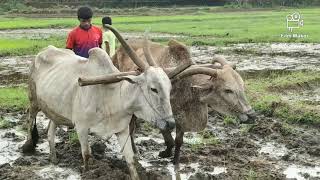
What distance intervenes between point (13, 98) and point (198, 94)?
5627mm

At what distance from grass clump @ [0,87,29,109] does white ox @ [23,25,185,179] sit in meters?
3.24

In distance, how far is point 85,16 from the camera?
7.66 m

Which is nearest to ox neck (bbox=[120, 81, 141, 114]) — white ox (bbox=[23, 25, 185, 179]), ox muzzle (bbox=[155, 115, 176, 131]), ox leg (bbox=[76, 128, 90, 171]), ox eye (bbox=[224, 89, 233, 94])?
white ox (bbox=[23, 25, 185, 179])

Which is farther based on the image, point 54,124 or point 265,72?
point 265,72

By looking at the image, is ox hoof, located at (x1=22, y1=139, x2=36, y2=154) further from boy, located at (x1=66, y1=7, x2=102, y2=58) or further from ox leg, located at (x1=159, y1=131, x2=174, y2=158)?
ox leg, located at (x1=159, y1=131, x2=174, y2=158)

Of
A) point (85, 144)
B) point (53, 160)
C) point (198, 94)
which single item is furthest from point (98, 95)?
point (53, 160)

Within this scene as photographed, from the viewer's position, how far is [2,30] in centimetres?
3284

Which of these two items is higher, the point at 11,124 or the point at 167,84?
the point at 167,84

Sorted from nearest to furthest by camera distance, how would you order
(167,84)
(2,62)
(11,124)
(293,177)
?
(167,84) → (293,177) → (11,124) → (2,62)

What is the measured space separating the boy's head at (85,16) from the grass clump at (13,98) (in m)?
3.14

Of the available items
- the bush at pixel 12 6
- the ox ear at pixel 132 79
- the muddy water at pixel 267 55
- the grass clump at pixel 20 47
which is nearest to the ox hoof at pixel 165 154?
the ox ear at pixel 132 79

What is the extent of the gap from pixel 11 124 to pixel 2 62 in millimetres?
9190

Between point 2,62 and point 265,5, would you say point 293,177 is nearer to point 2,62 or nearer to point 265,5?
point 2,62

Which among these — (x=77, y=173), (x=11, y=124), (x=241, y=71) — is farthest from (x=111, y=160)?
(x=241, y=71)
